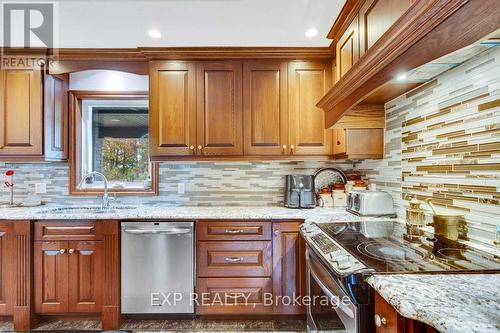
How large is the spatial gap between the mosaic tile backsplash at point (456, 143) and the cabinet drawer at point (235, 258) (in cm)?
106

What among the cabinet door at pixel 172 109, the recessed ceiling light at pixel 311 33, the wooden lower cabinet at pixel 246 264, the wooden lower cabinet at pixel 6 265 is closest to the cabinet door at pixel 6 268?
the wooden lower cabinet at pixel 6 265

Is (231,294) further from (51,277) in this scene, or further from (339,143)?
(339,143)

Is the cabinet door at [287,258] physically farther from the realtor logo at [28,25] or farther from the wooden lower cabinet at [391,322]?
the realtor logo at [28,25]

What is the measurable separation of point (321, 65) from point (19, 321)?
10.4 feet

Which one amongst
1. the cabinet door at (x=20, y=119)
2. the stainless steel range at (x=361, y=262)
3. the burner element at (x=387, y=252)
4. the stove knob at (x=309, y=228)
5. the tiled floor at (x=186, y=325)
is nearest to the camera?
the stainless steel range at (x=361, y=262)

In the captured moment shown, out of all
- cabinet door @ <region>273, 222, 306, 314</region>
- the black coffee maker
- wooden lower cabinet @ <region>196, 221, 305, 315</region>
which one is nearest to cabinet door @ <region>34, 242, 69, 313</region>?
wooden lower cabinet @ <region>196, 221, 305, 315</region>

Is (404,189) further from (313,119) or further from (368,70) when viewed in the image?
(368,70)

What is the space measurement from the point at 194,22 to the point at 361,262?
73.6 inches

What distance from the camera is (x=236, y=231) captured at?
2.13 metres

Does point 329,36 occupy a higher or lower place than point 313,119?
higher

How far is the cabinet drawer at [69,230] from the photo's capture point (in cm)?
212

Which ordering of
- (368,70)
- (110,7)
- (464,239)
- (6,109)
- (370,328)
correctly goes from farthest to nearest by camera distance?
(6,109), (110,7), (464,239), (368,70), (370,328)

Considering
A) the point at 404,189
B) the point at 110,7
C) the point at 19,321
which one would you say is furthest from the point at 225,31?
the point at 19,321

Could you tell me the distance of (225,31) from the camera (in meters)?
2.12
